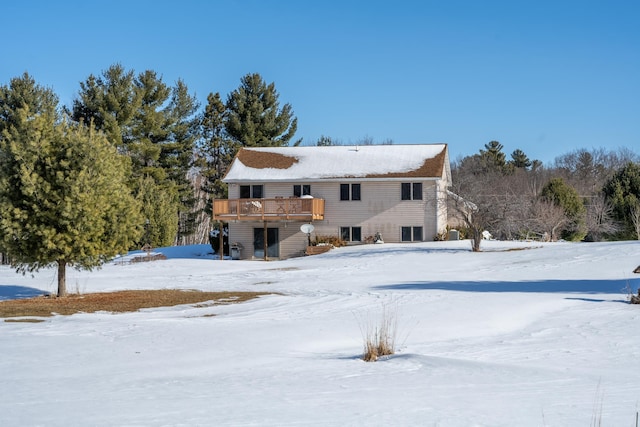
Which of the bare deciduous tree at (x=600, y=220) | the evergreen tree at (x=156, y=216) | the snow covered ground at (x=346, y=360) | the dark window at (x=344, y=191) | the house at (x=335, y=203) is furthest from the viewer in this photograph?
the evergreen tree at (x=156, y=216)

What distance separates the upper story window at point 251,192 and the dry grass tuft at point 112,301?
20.0 meters

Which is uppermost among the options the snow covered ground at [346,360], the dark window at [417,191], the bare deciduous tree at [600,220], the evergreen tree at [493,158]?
the evergreen tree at [493,158]

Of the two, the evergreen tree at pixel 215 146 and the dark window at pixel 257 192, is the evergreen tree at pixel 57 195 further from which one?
the evergreen tree at pixel 215 146

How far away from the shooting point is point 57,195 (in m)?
22.3

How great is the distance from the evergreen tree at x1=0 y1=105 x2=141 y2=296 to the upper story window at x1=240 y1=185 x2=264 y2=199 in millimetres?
21828

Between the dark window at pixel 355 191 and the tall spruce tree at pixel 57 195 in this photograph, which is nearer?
the tall spruce tree at pixel 57 195

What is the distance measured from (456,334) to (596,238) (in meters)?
35.0

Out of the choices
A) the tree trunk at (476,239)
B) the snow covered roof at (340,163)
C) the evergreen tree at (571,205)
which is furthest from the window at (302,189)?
the evergreen tree at (571,205)

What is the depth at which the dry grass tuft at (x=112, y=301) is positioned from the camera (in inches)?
769

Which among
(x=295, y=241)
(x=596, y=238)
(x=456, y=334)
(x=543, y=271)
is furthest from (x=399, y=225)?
(x=456, y=334)

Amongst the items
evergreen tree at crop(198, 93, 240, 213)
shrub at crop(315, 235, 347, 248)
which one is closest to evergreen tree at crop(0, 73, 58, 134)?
evergreen tree at crop(198, 93, 240, 213)

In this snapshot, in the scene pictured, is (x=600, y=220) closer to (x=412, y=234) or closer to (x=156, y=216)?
(x=412, y=234)

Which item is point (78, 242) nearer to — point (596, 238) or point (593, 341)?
point (593, 341)

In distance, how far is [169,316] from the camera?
18000 millimetres
